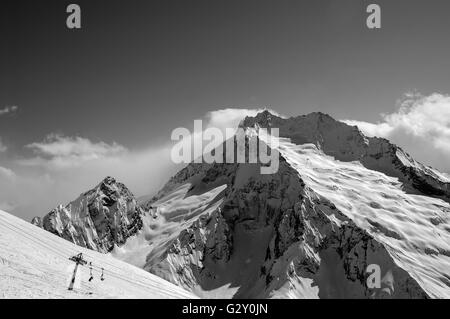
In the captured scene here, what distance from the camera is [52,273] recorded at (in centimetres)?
3394

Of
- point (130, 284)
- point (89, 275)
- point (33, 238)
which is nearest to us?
point (89, 275)

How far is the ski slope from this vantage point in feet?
98.8

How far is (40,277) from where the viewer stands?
32219 millimetres

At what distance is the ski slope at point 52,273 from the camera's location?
30103mm

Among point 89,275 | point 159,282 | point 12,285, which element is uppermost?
point 12,285
